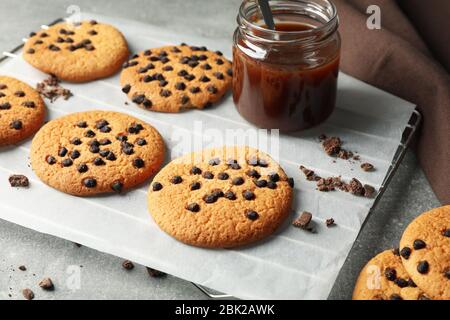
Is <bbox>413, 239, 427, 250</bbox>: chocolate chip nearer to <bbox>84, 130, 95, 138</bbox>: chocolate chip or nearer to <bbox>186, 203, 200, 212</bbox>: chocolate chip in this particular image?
<bbox>186, 203, 200, 212</bbox>: chocolate chip

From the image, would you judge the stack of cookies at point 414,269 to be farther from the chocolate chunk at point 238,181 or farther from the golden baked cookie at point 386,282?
the chocolate chunk at point 238,181

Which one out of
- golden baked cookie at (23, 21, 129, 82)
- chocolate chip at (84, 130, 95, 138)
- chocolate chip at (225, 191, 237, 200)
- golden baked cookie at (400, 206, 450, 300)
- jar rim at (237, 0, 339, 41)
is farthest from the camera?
golden baked cookie at (23, 21, 129, 82)

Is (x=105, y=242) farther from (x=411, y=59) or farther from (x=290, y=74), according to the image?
(x=411, y=59)

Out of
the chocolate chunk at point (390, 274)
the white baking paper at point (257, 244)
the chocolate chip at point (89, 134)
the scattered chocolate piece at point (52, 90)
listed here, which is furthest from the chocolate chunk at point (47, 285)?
the chocolate chunk at point (390, 274)

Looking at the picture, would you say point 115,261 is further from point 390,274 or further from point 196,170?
point 390,274

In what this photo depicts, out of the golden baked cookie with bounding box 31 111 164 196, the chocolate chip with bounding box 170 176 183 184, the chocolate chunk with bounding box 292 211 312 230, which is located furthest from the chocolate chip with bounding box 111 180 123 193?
the chocolate chunk with bounding box 292 211 312 230

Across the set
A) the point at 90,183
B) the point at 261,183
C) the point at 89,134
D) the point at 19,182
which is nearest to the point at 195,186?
the point at 261,183
